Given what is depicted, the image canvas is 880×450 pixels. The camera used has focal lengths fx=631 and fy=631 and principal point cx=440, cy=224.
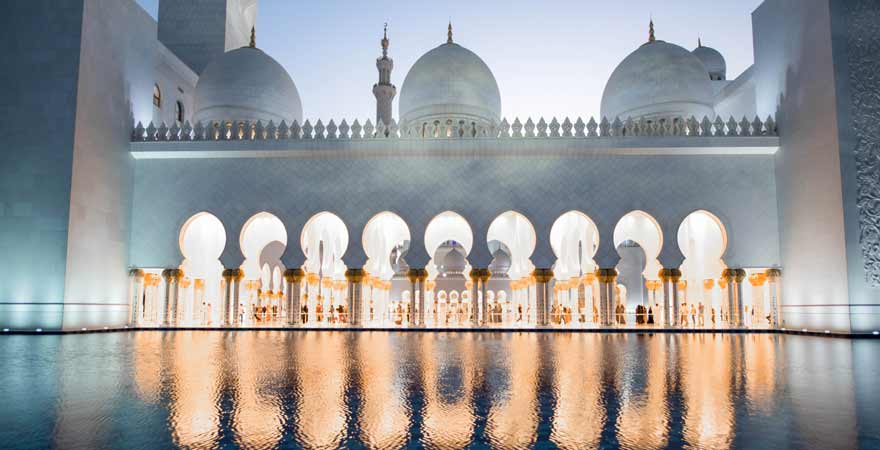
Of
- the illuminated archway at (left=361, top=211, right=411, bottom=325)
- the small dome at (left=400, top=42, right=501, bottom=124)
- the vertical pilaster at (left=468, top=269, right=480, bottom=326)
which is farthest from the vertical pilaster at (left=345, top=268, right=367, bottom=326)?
the small dome at (left=400, top=42, right=501, bottom=124)

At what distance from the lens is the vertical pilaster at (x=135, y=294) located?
35.8ft

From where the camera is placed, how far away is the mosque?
9.16 metres

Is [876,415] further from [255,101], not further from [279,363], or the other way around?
[255,101]

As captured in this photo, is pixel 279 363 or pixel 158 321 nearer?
pixel 279 363

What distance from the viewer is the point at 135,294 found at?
11016 millimetres

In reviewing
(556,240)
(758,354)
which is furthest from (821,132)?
(556,240)

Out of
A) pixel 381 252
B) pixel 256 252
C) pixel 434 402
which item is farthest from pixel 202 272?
pixel 434 402

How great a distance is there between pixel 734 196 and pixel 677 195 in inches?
39.0

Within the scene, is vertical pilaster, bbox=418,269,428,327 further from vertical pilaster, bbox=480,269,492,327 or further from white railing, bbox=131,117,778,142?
white railing, bbox=131,117,778,142

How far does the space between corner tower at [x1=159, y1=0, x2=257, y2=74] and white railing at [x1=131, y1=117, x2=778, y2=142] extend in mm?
6048

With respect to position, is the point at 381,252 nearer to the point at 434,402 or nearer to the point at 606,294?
the point at 606,294

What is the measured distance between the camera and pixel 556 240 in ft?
48.1

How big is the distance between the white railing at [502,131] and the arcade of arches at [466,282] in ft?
4.73

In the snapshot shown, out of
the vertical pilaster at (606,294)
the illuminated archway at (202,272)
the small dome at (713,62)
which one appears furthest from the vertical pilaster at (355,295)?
the small dome at (713,62)
